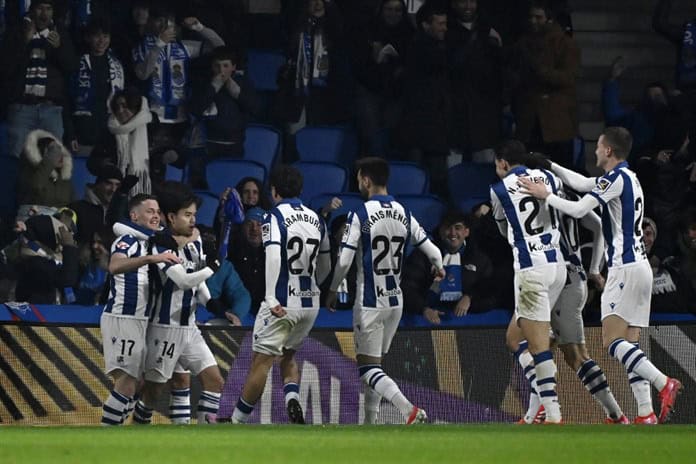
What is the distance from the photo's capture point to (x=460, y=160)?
16.0m

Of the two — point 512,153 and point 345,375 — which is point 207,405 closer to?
point 345,375

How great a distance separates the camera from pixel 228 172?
603 inches

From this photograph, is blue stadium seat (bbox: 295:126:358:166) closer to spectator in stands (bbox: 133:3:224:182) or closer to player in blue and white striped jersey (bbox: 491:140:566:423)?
spectator in stands (bbox: 133:3:224:182)

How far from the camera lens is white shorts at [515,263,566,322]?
1059cm

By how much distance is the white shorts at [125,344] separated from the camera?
35.6 ft

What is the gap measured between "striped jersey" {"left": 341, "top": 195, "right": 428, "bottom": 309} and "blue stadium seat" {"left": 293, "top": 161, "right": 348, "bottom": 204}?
156 inches

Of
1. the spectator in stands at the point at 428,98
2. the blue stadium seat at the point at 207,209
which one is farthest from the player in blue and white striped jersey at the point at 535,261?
the spectator in stands at the point at 428,98

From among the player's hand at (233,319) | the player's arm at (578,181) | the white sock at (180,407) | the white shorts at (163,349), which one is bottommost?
the white sock at (180,407)

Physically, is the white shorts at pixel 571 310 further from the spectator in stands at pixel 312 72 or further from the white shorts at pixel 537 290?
the spectator in stands at pixel 312 72

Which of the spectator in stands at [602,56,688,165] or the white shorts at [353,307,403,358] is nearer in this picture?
the white shorts at [353,307,403,358]

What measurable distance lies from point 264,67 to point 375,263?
213 inches

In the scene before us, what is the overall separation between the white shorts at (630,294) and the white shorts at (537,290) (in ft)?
1.37

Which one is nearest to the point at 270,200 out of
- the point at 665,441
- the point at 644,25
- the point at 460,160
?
the point at 460,160

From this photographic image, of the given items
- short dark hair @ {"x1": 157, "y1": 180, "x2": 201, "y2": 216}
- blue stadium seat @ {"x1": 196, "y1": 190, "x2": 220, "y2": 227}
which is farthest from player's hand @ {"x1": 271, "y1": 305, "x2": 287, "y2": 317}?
blue stadium seat @ {"x1": 196, "y1": 190, "x2": 220, "y2": 227}
